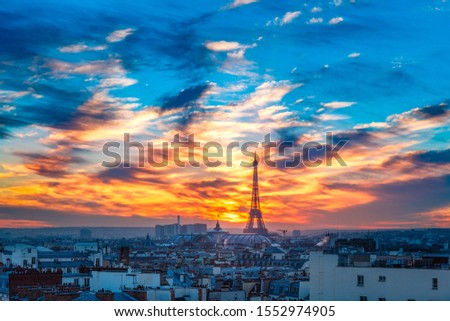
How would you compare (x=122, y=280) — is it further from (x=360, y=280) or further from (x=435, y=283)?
(x=435, y=283)

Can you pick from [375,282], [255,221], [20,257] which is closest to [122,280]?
[375,282]

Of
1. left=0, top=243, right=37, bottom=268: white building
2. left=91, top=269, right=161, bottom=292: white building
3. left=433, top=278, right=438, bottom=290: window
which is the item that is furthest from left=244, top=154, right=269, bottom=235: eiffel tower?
left=433, top=278, right=438, bottom=290: window

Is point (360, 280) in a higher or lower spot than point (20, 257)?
lower

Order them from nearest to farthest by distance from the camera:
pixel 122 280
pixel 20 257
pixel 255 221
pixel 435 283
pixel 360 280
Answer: pixel 435 283 → pixel 360 280 → pixel 122 280 → pixel 20 257 → pixel 255 221

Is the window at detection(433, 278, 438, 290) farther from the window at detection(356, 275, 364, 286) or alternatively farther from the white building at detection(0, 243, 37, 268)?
the white building at detection(0, 243, 37, 268)

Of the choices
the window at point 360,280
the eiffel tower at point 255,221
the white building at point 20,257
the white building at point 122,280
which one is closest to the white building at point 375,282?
the window at point 360,280

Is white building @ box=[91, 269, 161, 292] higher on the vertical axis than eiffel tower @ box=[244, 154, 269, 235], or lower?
lower

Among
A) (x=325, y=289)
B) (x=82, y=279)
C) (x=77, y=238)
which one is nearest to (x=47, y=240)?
(x=77, y=238)
